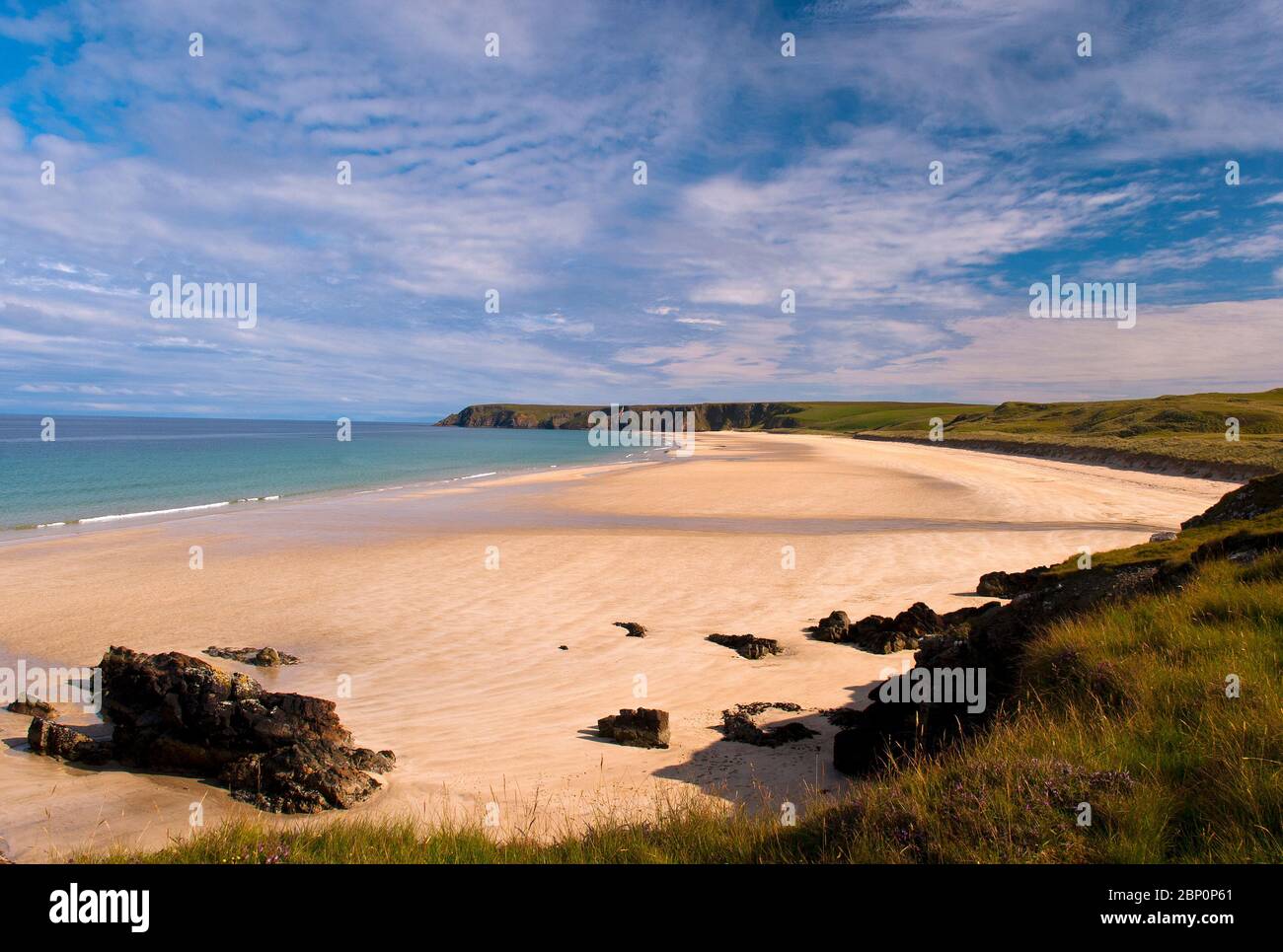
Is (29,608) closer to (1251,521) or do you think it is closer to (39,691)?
(39,691)

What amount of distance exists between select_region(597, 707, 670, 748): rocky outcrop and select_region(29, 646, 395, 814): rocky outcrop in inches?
91.9

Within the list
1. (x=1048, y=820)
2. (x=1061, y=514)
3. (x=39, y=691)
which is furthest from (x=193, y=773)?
(x=1061, y=514)

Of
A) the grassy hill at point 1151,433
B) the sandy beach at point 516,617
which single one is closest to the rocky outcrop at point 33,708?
the sandy beach at point 516,617

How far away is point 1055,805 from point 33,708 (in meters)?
10.9

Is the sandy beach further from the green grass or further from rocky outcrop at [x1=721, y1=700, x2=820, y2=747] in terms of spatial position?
the green grass

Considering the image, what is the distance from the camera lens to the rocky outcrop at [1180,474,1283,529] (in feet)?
29.9

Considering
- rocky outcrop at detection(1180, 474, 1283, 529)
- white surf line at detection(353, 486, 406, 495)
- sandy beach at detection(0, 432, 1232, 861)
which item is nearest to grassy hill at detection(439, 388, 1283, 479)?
sandy beach at detection(0, 432, 1232, 861)

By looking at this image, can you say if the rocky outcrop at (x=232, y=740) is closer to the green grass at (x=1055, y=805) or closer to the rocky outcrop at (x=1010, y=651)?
the green grass at (x=1055, y=805)

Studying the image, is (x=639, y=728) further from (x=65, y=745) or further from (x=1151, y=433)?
(x=1151, y=433)

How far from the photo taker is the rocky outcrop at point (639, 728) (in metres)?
7.58

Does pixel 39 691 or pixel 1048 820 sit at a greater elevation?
pixel 1048 820

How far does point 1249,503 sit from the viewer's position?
9.52 m

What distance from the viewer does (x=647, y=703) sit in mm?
9117
